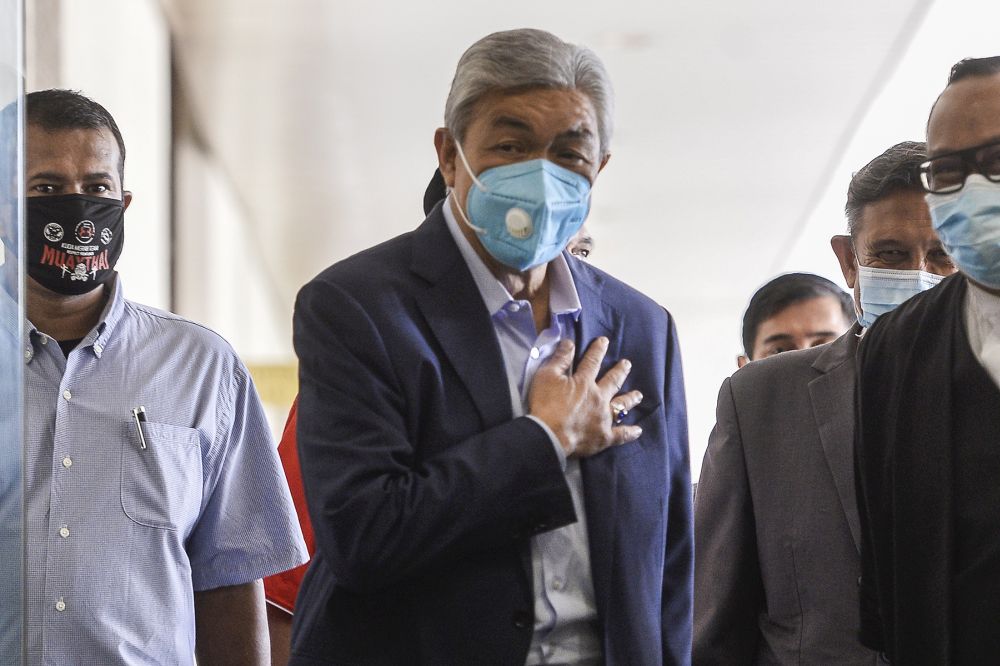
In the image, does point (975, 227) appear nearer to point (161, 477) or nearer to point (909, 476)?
point (909, 476)

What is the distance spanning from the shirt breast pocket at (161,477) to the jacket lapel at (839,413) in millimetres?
1227

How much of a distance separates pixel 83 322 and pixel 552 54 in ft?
3.71

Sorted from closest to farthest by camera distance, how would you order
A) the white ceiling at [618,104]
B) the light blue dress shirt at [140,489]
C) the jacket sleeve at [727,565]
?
the light blue dress shirt at [140,489] → the jacket sleeve at [727,565] → the white ceiling at [618,104]

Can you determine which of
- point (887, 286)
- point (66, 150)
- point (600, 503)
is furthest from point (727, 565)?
point (66, 150)

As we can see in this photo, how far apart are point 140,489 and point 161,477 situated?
0.04 meters

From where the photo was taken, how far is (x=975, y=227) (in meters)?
1.89

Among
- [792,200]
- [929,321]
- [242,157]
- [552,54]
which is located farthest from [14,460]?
[792,200]

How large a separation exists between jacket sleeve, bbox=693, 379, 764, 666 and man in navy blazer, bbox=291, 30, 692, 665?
19.6 inches

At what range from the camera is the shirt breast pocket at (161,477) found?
2.39m

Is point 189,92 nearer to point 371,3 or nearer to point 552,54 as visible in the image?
point 371,3

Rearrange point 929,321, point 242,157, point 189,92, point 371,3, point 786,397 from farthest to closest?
point 242,157, point 189,92, point 371,3, point 786,397, point 929,321

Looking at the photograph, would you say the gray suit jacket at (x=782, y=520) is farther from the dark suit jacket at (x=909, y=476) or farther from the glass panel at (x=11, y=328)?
the glass panel at (x=11, y=328)

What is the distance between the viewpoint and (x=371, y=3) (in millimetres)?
7125

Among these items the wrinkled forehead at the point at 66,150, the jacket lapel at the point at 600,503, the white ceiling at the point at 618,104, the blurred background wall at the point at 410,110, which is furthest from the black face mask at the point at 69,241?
the white ceiling at the point at 618,104
